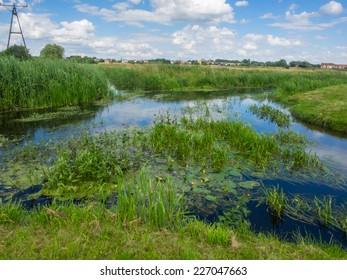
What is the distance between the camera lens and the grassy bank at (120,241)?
3635 millimetres

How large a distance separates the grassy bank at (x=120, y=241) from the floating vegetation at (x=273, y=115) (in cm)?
1001

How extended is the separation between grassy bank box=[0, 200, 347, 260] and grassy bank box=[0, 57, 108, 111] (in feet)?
37.6

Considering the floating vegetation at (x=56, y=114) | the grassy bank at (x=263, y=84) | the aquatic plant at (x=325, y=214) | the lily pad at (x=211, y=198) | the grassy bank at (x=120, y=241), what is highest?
the grassy bank at (x=263, y=84)

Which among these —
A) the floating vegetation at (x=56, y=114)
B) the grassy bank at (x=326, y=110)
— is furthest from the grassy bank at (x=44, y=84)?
the grassy bank at (x=326, y=110)

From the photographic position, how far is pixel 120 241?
3.93 meters

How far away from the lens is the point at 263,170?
747 cm

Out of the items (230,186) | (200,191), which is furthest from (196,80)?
(200,191)

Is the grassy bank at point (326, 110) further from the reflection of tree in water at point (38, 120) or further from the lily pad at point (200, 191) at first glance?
the reflection of tree in water at point (38, 120)

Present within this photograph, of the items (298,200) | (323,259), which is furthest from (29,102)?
(323,259)

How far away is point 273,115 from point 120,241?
42.5 ft

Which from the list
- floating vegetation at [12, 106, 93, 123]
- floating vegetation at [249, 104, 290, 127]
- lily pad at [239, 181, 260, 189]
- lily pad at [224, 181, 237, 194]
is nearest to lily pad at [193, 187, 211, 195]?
lily pad at [224, 181, 237, 194]

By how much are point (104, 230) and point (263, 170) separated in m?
4.87

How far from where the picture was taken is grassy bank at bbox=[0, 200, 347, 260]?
11.9 feet
